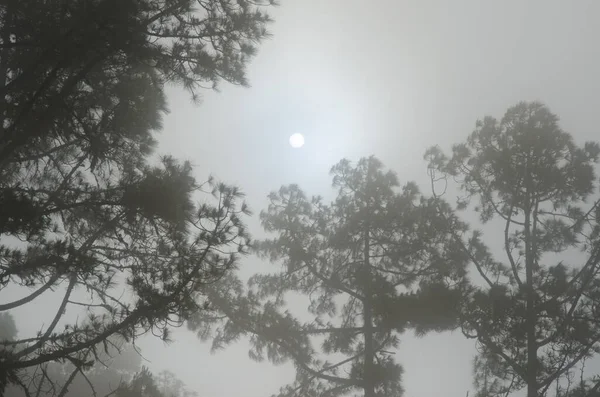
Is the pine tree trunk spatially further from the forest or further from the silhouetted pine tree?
the silhouetted pine tree

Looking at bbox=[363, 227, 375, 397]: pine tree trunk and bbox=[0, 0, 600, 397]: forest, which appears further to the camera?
bbox=[363, 227, 375, 397]: pine tree trunk

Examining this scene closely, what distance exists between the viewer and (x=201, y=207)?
5656mm

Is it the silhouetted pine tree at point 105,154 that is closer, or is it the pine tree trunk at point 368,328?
the silhouetted pine tree at point 105,154

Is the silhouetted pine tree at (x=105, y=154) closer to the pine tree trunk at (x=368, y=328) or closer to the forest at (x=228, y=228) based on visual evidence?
the forest at (x=228, y=228)

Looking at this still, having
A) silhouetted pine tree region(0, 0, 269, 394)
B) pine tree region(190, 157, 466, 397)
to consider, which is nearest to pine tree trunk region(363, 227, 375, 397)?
pine tree region(190, 157, 466, 397)

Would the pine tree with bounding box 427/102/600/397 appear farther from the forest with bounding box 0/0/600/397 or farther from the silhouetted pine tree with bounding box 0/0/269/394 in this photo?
the silhouetted pine tree with bounding box 0/0/269/394

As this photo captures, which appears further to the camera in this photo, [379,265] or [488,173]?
[379,265]

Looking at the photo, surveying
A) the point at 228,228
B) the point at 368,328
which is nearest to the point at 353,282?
the point at 368,328

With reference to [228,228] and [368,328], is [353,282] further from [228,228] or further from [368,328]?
[228,228]

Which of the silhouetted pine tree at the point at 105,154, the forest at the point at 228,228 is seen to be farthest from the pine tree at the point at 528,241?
the silhouetted pine tree at the point at 105,154

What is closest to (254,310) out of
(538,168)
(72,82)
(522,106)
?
(72,82)

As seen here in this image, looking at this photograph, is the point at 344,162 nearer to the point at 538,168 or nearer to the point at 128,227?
the point at 538,168

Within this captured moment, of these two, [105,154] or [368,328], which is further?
[368,328]

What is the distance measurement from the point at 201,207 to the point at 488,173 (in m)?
8.57
